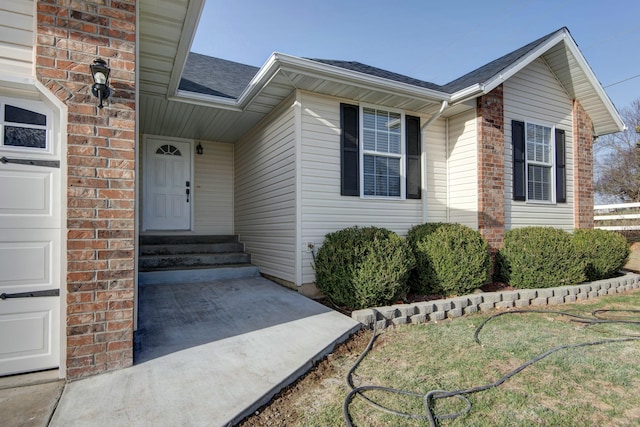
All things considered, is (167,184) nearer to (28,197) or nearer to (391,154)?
(391,154)

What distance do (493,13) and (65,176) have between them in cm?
1698

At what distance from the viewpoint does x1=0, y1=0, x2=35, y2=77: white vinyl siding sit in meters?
2.48

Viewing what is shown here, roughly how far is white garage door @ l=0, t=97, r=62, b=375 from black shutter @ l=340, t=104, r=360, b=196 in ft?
12.6

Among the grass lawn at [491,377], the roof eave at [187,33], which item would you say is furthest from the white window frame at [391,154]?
the roof eave at [187,33]

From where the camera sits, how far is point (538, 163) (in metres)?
7.22

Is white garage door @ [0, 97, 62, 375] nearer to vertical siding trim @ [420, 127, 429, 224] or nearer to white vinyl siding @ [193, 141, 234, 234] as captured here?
white vinyl siding @ [193, 141, 234, 234]

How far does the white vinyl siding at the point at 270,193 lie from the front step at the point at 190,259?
13.5 inches

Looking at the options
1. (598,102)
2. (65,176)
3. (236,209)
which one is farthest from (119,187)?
(598,102)

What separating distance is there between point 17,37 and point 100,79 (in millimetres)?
647

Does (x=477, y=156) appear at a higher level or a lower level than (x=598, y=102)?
lower

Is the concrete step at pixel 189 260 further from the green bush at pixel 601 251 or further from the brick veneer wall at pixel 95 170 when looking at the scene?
the green bush at pixel 601 251

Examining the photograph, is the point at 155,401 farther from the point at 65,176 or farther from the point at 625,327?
the point at 625,327

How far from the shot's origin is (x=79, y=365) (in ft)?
8.31

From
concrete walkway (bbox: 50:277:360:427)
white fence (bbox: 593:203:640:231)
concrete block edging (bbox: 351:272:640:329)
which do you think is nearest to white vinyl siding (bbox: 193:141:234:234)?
concrete walkway (bbox: 50:277:360:427)
